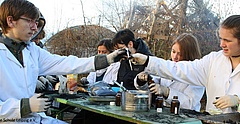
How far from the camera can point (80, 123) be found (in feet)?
10.7

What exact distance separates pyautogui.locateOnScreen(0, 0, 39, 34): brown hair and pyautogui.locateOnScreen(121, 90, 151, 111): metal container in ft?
3.21

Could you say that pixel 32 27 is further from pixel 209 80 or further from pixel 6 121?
pixel 209 80

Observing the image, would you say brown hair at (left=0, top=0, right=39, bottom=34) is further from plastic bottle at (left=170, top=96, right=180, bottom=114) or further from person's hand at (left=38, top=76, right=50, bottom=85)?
plastic bottle at (left=170, top=96, right=180, bottom=114)

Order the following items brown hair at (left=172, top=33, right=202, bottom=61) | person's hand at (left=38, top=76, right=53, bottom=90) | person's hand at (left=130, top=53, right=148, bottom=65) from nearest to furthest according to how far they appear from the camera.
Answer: person's hand at (left=130, top=53, right=148, bottom=65)
brown hair at (left=172, top=33, right=202, bottom=61)
person's hand at (left=38, top=76, right=53, bottom=90)

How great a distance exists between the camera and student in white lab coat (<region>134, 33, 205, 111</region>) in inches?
95.1

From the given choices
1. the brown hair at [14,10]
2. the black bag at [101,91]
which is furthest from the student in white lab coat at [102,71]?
the brown hair at [14,10]

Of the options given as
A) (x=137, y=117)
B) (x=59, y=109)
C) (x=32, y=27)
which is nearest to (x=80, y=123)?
(x=59, y=109)

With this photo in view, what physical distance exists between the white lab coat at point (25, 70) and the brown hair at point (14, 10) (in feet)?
0.65

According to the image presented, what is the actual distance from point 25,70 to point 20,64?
0.06 meters

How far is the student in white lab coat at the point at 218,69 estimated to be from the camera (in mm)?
2207

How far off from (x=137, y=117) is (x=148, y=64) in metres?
0.72

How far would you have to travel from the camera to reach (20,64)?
2250 mm

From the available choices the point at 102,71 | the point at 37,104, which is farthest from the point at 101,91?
the point at 102,71

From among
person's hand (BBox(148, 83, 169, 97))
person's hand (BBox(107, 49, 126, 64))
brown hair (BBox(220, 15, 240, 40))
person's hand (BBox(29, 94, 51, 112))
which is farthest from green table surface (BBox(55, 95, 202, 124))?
brown hair (BBox(220, 15, 240, 40))
